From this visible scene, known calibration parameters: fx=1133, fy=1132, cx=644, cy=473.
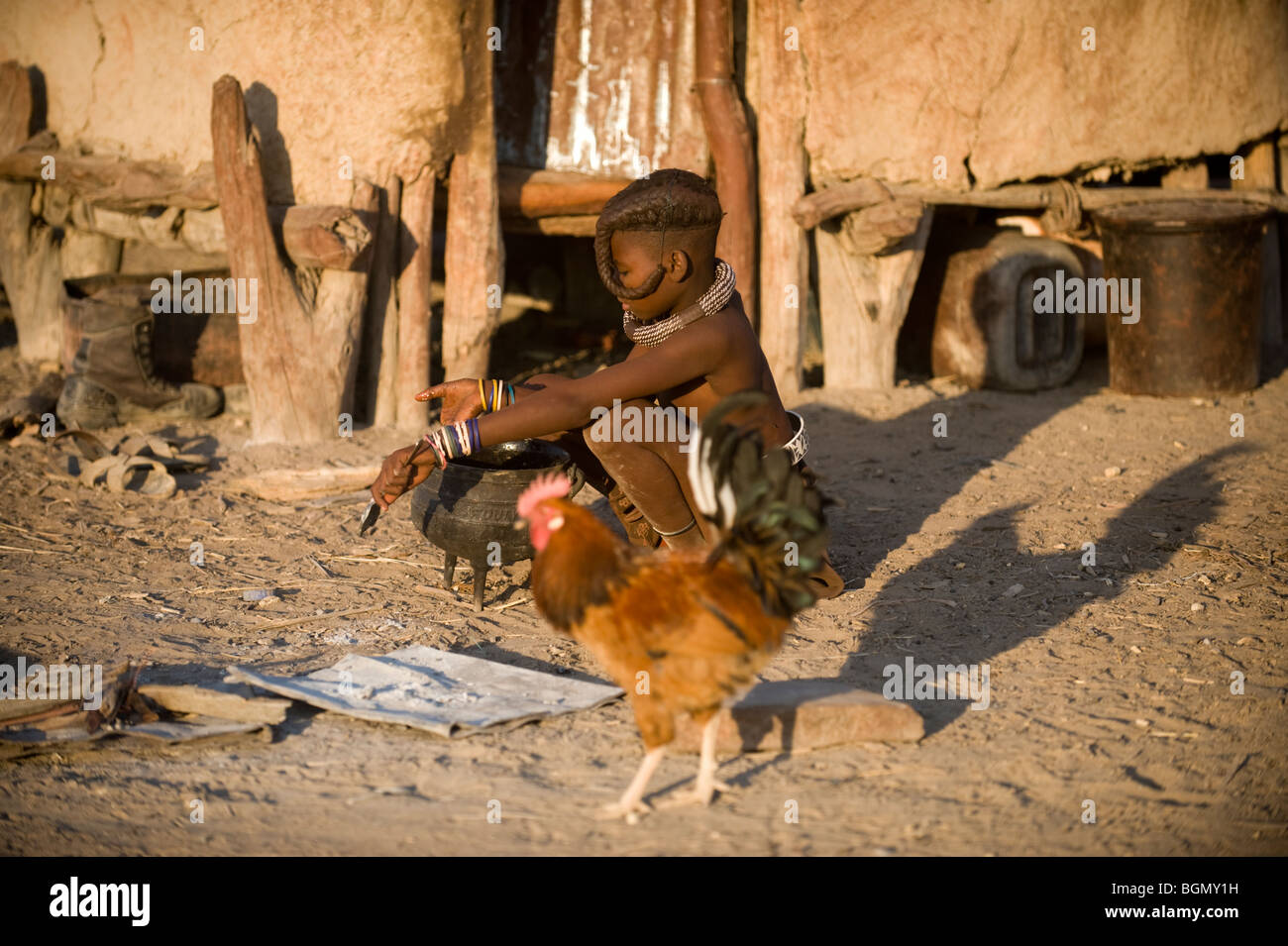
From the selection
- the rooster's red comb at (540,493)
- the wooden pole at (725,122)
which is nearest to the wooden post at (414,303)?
the wooden pole at (725,122)

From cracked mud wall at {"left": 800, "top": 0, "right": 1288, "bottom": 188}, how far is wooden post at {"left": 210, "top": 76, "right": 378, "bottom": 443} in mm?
3240

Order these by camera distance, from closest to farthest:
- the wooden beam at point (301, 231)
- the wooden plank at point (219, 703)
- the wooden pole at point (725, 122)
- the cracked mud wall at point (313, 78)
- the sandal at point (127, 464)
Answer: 1. the wooden plank at point (219, 703)
2. the sandal at point (127, 464)
3. the wooden beam at point (301, 231)
4. the cracked mud wall at point (313, 78)
5. the wooden pole at point (725, 122)

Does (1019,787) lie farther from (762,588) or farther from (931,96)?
(931,96)

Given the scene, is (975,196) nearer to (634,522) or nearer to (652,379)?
(634,522)

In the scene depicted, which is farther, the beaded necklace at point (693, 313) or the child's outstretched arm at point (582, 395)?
the beaded necklace at point (693, 313)

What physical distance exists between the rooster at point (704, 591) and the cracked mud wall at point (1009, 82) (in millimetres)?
5149

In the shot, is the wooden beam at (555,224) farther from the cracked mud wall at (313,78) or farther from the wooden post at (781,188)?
the wooden post at (781,188)

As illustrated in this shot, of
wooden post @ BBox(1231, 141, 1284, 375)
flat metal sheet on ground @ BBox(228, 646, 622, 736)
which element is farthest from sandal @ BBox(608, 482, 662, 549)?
wooden post @ BBox(1231, 141, 1284, 375)

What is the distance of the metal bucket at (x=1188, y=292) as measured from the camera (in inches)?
301

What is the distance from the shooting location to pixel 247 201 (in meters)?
6.60

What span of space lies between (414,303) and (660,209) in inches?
133

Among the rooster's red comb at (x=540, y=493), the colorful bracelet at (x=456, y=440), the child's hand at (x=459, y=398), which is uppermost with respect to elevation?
the child's hand at (x=459, y=398)

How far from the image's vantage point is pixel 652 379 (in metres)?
4.26

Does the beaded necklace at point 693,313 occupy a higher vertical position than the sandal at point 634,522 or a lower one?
higher
